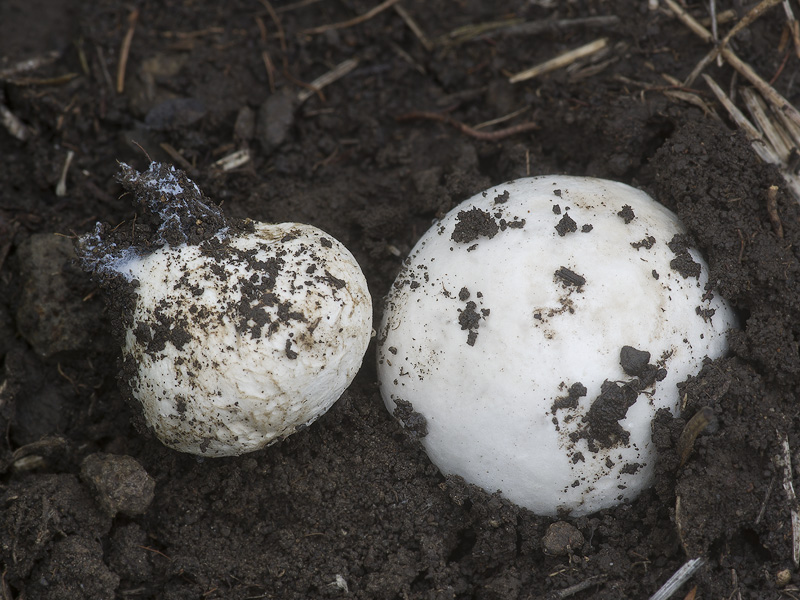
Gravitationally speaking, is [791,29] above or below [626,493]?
above

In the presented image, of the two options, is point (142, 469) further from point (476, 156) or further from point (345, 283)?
point (476, 156)

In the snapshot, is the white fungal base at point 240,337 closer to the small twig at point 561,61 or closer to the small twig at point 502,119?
the small twig at point 502,119

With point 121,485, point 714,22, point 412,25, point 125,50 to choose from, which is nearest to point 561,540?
point 121,485

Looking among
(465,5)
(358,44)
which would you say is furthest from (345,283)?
(465,5)

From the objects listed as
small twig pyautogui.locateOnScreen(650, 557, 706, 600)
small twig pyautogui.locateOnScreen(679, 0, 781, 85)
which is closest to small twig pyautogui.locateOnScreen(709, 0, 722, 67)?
small twig pyautogui.locateOnScreen(679, 0, 781, 85)

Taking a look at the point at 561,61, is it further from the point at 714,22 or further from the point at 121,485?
the point at 121,485

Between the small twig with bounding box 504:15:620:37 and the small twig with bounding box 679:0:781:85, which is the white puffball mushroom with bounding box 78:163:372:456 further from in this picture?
the small twig with bounding box 679:0:781:85

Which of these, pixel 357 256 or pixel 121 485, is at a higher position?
pixel 357 256
